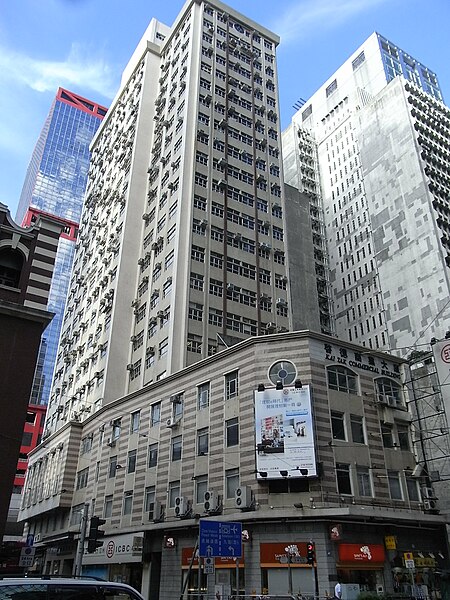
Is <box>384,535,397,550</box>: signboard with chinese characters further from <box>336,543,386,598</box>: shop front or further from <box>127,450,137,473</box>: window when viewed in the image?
<box>127,450,137,473</box>: window

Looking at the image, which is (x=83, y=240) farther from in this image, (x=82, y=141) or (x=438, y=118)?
(x=82, y=141)

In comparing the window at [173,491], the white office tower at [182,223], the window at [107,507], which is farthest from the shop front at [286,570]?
the white office tower at [182,223]

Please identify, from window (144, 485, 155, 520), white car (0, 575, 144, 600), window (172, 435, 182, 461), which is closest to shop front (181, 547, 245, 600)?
window (144, 485, 155, 520)

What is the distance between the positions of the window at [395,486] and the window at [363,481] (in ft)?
5.65

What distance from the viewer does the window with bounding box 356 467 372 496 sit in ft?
93.5

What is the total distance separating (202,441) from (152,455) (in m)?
5.28

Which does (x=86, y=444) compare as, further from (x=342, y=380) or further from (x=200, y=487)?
(x=342, y=380)

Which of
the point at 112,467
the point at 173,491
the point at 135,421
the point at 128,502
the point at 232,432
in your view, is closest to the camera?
the point at 232,432

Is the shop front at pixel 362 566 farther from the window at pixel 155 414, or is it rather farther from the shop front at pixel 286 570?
the window at pixel 155 414

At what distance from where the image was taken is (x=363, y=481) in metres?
28.8

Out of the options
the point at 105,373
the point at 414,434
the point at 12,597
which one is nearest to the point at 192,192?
the point at 105,373

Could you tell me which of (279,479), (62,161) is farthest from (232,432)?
(62,161)

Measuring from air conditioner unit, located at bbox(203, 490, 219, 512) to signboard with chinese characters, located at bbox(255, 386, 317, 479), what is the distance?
3.49 m

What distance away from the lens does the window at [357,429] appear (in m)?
29.7
